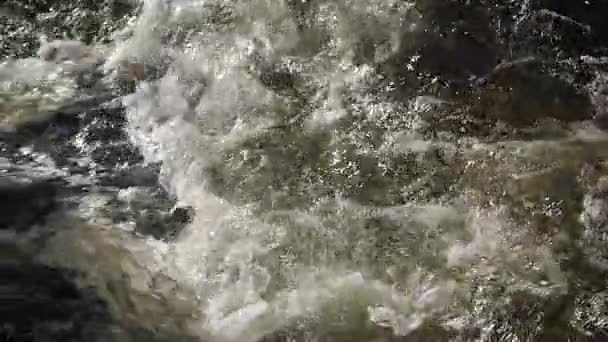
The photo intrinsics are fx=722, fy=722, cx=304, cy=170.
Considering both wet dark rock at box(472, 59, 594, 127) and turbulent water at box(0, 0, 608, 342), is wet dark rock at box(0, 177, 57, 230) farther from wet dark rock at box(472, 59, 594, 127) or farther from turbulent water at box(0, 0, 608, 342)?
wet dark rock at box(472, 59, 594, 127)

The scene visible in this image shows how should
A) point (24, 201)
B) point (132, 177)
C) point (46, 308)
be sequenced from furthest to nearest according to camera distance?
point (132, 177) → point (24, 201) → point (46, 308)

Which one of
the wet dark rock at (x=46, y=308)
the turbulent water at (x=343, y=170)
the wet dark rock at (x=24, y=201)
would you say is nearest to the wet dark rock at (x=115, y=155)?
the turbulent water at (x=343, y=170)

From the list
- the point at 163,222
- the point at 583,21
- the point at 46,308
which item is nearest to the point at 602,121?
the point at 583,21

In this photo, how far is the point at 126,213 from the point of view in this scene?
147 inches

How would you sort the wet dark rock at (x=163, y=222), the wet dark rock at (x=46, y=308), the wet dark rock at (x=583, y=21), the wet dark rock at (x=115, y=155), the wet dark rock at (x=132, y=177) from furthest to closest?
the wet dark rock at (x=583, y=21)
the wet dark rock at (x=115, y=155)
the wet dark rock at (x=132, y=177)
the wet dark rock at (x=163, y=222)
the wet dark rock at (x=46, y=308)

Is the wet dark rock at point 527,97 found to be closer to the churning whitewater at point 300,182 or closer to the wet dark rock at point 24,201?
the churning whitewater at point 300,182

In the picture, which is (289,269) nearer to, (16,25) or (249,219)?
(249,219)

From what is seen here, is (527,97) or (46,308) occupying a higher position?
(527,97)

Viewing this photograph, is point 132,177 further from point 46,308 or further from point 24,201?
point 46,308

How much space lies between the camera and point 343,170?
12.5 feet

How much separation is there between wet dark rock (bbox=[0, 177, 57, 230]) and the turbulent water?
11 centimetres

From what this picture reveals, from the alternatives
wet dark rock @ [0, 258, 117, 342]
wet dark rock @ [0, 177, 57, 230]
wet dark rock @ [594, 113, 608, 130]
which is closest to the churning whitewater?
wet dark rock @ [0, 258, 117, 342]

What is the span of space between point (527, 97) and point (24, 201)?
9.00 ft

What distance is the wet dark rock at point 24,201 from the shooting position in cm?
346
